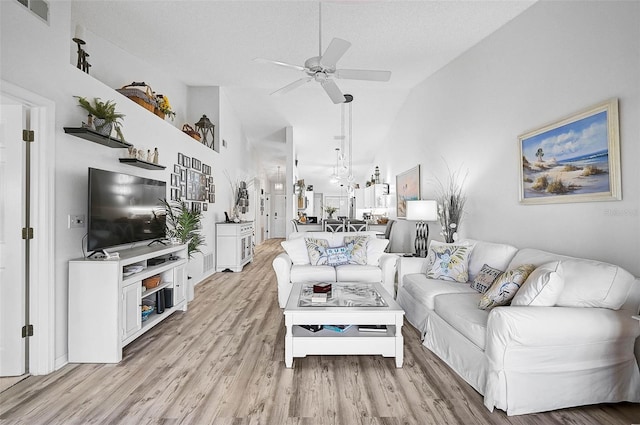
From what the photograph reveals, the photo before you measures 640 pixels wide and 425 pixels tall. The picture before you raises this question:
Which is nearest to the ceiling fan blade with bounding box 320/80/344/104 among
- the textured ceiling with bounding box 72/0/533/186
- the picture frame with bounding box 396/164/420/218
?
the textured ceiling with bounding box 72/0/533/186

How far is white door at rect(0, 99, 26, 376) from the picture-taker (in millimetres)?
2287

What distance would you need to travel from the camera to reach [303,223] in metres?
7.26

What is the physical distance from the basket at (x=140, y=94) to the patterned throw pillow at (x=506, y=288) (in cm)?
416

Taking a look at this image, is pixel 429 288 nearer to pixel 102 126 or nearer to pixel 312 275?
pixel 312 275

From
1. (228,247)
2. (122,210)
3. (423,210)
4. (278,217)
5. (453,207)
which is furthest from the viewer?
(278,217)

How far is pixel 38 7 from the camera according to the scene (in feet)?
7.72

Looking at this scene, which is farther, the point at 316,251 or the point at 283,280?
the point at 316,251

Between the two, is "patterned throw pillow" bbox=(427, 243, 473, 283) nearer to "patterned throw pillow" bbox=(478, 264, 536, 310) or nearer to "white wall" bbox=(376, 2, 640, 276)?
"white wall" bbox=(376, 2, 640, 276)

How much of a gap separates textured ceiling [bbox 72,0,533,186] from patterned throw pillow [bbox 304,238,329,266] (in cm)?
251

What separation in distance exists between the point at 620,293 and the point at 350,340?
69.6 inches

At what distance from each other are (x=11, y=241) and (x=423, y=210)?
4.37 m

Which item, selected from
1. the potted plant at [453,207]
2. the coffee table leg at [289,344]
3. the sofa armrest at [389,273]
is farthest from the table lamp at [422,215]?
the coffee table leg at [289,344]

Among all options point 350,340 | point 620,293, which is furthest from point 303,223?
point 620,293

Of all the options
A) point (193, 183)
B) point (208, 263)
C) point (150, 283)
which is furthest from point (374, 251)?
point (208, 263)
